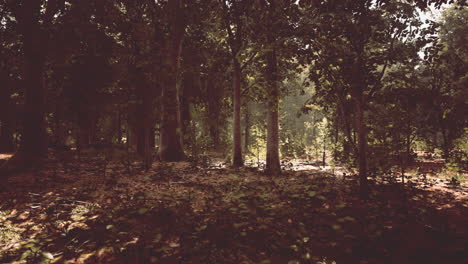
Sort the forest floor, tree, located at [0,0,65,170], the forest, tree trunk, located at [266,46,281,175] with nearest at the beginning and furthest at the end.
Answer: the forest floor
the forest
tree, located at [0,0,65,170]
tree trunk, located at [266,46,281,175]

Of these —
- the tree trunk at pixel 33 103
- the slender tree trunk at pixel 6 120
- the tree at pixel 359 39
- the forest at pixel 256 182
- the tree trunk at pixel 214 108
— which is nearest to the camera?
the forest at pixel 256 182

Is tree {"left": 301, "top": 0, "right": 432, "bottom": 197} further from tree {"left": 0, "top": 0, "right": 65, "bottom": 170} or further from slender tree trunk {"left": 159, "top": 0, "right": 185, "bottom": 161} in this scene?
tree {"left": 0, "top": 0, "right": 65, "bottom": 170}

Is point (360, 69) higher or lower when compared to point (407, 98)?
higher

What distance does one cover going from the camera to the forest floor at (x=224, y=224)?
4008mm

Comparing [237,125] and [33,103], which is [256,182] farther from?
[33,103]

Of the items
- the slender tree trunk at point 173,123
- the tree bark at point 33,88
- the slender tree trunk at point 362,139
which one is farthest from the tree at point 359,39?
the tree bark at point 33,88

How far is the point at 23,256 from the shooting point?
3.56 meters

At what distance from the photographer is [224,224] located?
16.8 ft

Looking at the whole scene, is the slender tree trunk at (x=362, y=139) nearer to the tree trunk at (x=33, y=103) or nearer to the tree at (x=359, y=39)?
the tree at (x=359, y=39)

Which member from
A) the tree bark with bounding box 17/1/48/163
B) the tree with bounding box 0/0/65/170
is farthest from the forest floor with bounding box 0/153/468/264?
the tree bark with bounding box 17/1/48/163

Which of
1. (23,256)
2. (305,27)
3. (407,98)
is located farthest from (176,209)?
(407,98)

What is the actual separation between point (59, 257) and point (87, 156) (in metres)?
12.3

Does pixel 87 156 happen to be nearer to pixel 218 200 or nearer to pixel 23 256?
pixel 218 200

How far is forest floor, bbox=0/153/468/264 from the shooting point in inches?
158
